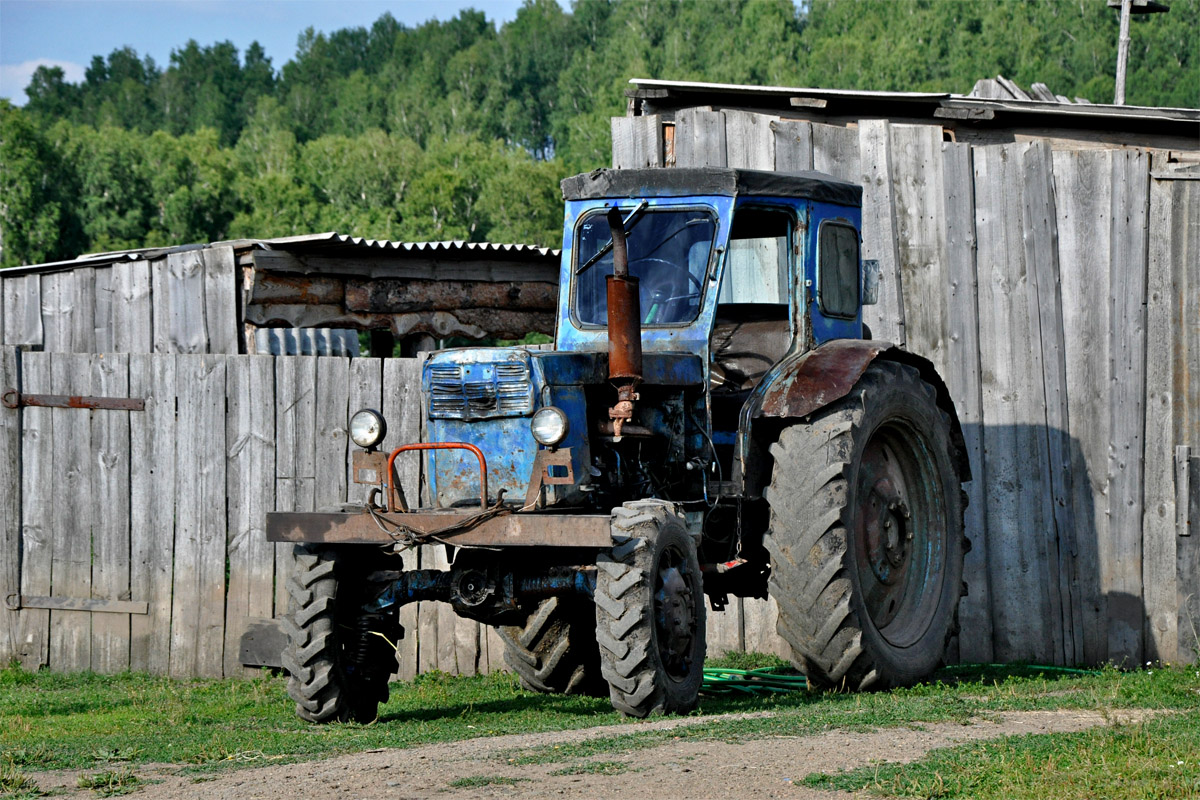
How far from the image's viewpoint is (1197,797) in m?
5.20

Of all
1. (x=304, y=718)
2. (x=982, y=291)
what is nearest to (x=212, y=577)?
(x=304, y=718)

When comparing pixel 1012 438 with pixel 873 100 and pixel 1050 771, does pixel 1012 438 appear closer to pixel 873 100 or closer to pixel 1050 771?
pixel 873 100

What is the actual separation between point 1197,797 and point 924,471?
3998 mm

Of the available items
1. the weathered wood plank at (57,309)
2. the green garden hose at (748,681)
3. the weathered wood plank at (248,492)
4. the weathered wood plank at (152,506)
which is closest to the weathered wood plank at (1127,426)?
the green garden hose at (748,681)

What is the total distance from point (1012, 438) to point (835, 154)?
2304 millimetres

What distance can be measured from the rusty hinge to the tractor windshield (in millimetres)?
3593

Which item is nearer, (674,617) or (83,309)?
(674,617)

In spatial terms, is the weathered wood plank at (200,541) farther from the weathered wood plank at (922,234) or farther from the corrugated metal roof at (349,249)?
the weathered wood plank at (922,234)

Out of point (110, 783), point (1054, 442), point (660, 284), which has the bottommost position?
point (110, 783)

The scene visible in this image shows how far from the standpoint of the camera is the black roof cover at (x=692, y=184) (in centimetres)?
820

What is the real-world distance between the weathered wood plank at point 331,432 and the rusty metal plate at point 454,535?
2726 mm

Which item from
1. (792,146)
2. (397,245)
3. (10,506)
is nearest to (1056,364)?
(792,146)

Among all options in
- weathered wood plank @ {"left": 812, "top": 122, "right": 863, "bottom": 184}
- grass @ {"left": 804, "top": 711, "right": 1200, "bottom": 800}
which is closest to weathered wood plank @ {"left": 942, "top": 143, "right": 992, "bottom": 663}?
weathered wood plank @ {"left": 812, "top": 122, "right": 863, "bottom": 184}

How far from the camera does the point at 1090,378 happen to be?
33.3ft
